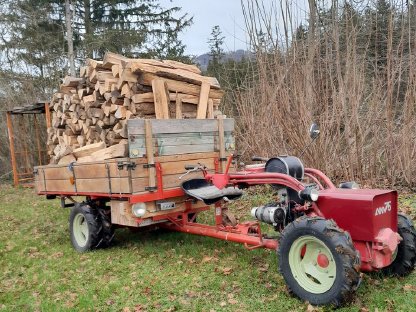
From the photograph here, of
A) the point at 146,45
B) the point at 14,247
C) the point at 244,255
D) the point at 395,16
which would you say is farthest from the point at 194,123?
the point at 146,45

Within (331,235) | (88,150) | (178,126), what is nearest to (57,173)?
(88,150)

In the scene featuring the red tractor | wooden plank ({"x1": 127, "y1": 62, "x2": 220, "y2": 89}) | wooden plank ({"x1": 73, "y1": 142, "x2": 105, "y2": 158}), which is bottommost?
the red tractor

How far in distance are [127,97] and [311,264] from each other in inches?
140

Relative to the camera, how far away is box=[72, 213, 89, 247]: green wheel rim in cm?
584

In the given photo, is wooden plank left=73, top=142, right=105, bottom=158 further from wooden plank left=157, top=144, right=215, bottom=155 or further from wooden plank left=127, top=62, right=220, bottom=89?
wooden plank left=157, top=144, right=215, bottom=155

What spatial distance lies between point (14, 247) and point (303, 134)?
5.23 m

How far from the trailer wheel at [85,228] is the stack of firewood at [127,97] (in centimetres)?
Answer: 73

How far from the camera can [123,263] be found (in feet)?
16.7

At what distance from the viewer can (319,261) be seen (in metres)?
3.52

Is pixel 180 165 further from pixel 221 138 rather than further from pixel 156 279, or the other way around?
pixel 156 279

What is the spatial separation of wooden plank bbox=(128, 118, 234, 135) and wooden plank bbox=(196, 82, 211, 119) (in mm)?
603

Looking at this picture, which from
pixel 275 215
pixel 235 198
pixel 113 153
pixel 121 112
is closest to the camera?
pixel 275 215

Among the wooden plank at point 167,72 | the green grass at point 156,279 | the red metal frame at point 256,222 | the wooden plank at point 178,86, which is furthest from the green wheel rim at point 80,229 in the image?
the wooden plank at point 167,72

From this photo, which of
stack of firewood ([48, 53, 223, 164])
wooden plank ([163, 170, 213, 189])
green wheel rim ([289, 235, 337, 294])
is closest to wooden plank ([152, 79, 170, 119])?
stack of firewood ([48, 53, 223, 164])
